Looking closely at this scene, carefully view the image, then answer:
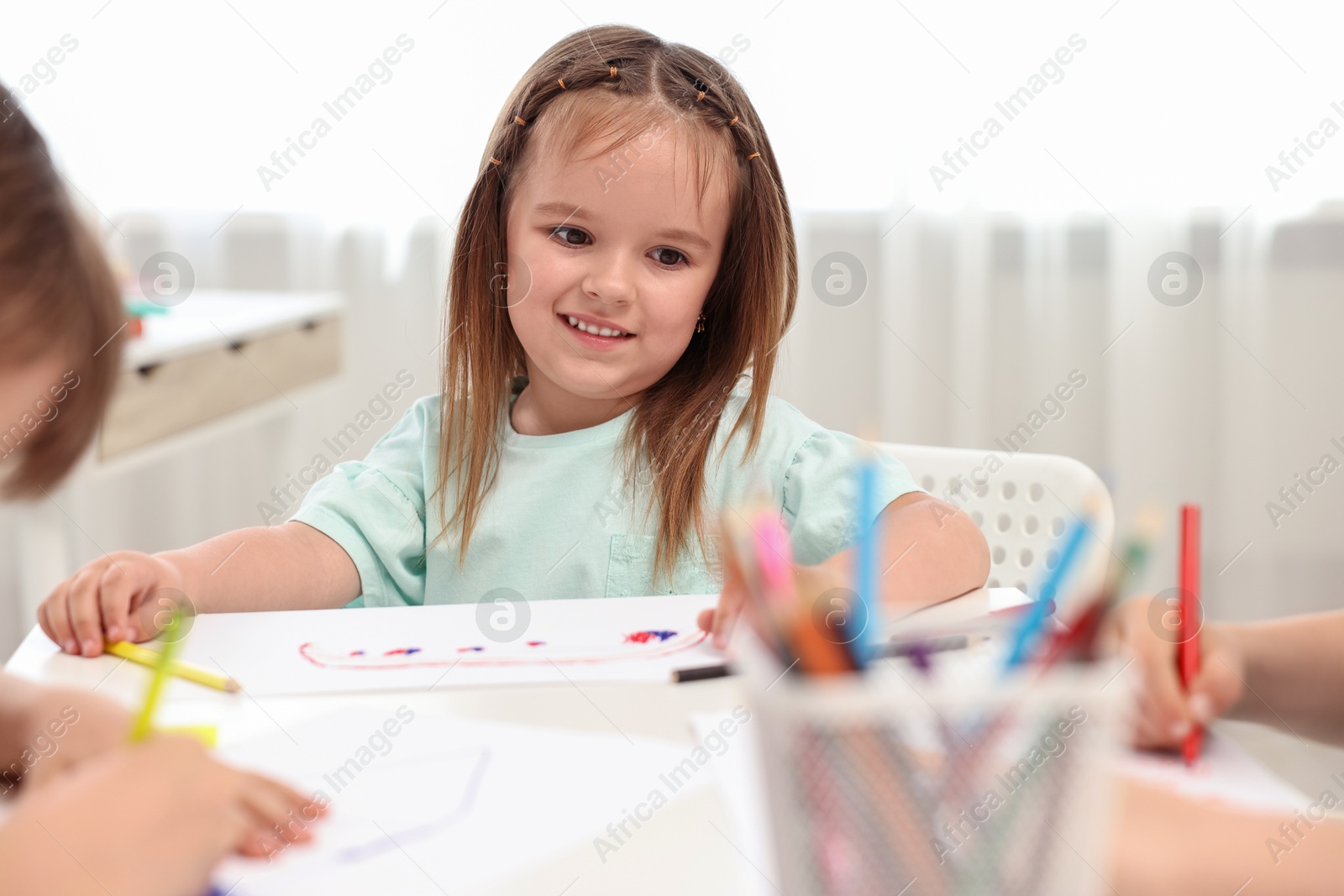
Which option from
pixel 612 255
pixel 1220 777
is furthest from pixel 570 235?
pixel 1220 777

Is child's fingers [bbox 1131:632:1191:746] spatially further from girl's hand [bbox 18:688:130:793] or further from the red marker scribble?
girl's hand [bbox 18:688:130:793]

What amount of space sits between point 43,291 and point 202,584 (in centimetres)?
38

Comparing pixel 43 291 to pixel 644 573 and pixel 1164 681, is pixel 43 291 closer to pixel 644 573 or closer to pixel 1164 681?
pixel 1164 681

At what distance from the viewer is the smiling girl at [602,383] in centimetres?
95

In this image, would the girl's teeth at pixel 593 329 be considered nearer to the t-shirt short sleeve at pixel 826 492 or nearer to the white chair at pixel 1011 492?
the t-shirt short sleeve at pixel 826 492

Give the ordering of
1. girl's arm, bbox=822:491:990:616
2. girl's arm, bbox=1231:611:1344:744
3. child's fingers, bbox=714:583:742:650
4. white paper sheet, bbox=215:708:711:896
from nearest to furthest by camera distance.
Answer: white paper sheet, bbox=215:708:711:896, girl's arm, bbox=1231:611:1344:744, child's fingers, bbox=714:583:742:650, girl's arm, bbox=822:491:990:616

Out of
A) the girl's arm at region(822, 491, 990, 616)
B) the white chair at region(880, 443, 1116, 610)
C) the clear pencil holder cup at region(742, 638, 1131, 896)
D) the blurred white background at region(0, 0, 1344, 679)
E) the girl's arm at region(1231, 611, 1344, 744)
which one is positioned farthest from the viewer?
the blurred white background at region(0, 0, 1344, 679)

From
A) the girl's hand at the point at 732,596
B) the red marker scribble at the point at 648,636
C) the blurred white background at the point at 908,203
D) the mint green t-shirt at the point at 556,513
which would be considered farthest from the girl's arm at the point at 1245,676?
the blurred white background at the point at 908,203

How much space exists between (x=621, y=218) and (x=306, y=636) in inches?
16.4

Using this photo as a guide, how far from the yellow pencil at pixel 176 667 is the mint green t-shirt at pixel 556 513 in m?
0.28

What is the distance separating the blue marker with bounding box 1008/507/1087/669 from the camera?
0.90 ft

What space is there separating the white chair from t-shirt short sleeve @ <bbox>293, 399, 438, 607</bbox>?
442mm

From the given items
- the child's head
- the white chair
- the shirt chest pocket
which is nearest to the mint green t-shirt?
the shirt chest pocket

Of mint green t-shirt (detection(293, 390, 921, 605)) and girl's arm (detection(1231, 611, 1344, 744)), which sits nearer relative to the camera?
girl's arm (detection(1231, 611, 1344, 744))
